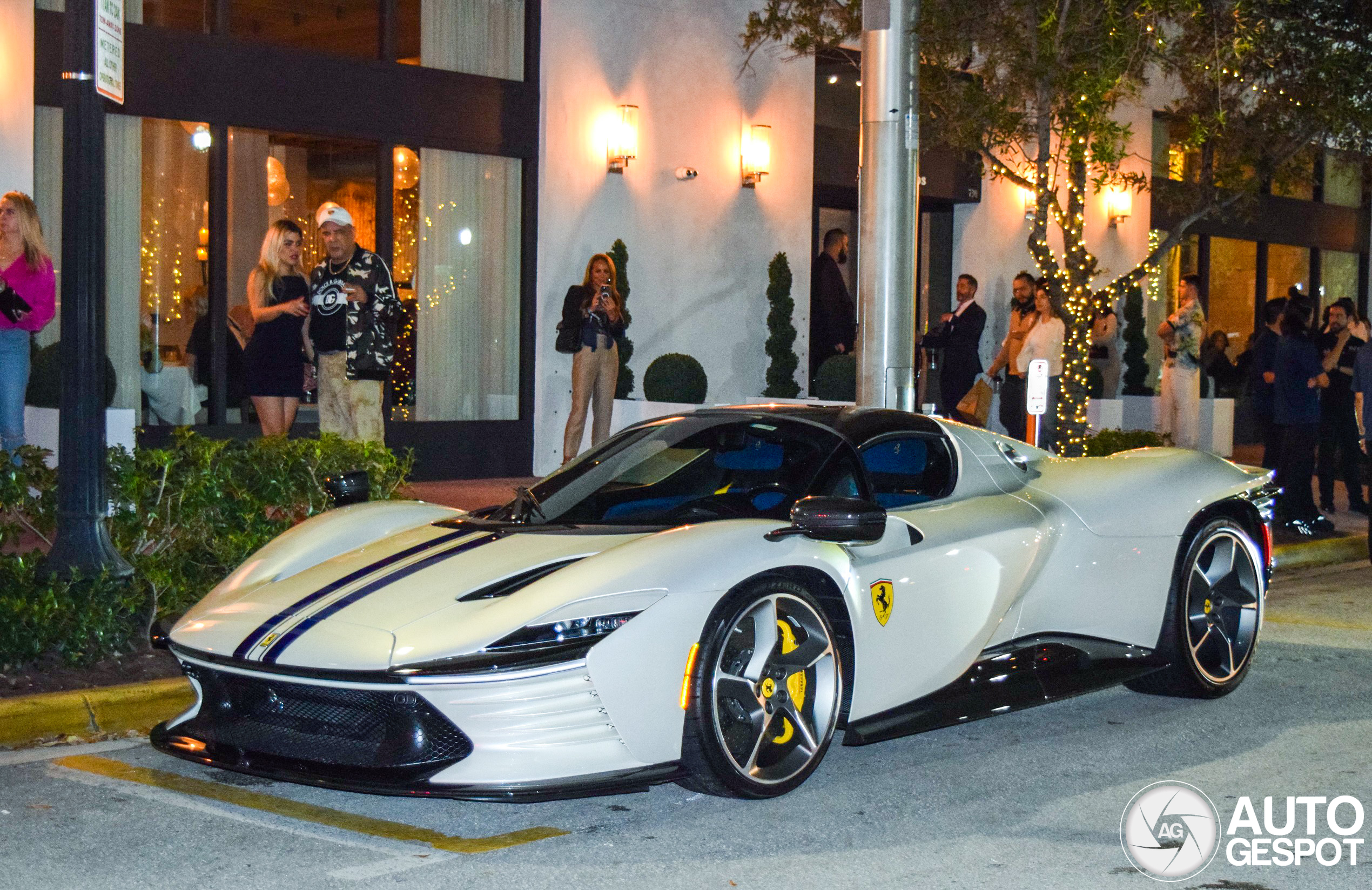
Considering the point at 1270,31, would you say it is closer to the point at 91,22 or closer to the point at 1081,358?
the point at 1081,358

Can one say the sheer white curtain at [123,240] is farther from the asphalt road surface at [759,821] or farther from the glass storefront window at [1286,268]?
the glass storefront window at [1286,268]

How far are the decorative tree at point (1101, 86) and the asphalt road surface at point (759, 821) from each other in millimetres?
7146

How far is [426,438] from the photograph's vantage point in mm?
14516

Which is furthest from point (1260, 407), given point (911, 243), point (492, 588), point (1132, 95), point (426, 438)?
point (492, 588)

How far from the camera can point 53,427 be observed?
1137 centimetres

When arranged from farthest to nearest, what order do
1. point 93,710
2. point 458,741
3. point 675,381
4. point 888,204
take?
point 675,381
point 888,204
point 93,710
point 458,741

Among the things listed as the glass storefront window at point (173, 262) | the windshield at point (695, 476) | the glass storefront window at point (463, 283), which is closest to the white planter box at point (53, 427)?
the glass storefront window at point (173, 262)

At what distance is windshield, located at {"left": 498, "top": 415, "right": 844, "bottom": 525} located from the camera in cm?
578

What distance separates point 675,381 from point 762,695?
33.3 feet

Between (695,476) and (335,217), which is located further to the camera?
(335,217)

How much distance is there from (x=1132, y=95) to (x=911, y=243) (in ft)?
14.4

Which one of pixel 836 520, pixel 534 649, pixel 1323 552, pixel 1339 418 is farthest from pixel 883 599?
pixel 1339 418

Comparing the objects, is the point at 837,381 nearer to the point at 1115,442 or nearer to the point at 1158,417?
the point at 1115,442

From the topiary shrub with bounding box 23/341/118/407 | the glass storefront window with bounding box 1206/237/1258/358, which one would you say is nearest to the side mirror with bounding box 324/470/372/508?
the topiary shrub with bounding box 23/341/118/407
